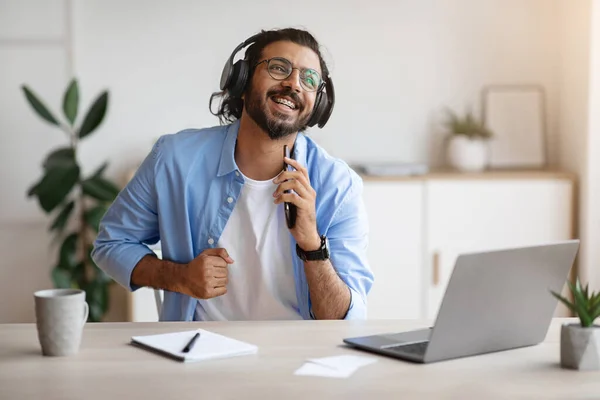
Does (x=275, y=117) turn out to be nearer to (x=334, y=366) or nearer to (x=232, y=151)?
(x=232, y=151)

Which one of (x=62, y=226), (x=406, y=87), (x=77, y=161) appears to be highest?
(x=406, y=87)

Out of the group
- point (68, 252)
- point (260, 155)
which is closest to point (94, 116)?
point (68, 252)

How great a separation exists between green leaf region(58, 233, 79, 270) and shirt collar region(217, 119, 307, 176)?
204 cm

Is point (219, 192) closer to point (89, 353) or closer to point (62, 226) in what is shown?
point (89, 353)

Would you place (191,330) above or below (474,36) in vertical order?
below

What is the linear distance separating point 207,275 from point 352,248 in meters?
0.41

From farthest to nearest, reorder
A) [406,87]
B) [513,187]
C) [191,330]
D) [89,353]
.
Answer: [406,87]
[513,187]
[191,330]
[89,353]

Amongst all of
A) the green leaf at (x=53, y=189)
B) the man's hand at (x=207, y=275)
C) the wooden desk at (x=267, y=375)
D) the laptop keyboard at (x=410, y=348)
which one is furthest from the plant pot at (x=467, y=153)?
the laptop keyboard at (x=410, y=348)

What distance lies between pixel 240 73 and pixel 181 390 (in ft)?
3.86

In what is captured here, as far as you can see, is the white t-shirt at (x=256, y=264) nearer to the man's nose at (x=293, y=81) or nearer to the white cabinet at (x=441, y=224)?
the man's nose at (x=293, y=81)

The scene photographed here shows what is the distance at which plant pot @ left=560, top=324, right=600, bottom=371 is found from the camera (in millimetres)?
1648

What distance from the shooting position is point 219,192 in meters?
2.41

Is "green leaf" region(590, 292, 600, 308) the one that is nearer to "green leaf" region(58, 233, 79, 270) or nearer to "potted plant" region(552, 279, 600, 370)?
"potted plant" region(552, 279, 600, 370)

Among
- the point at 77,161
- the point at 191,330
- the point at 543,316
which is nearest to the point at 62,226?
the point at 77,161
